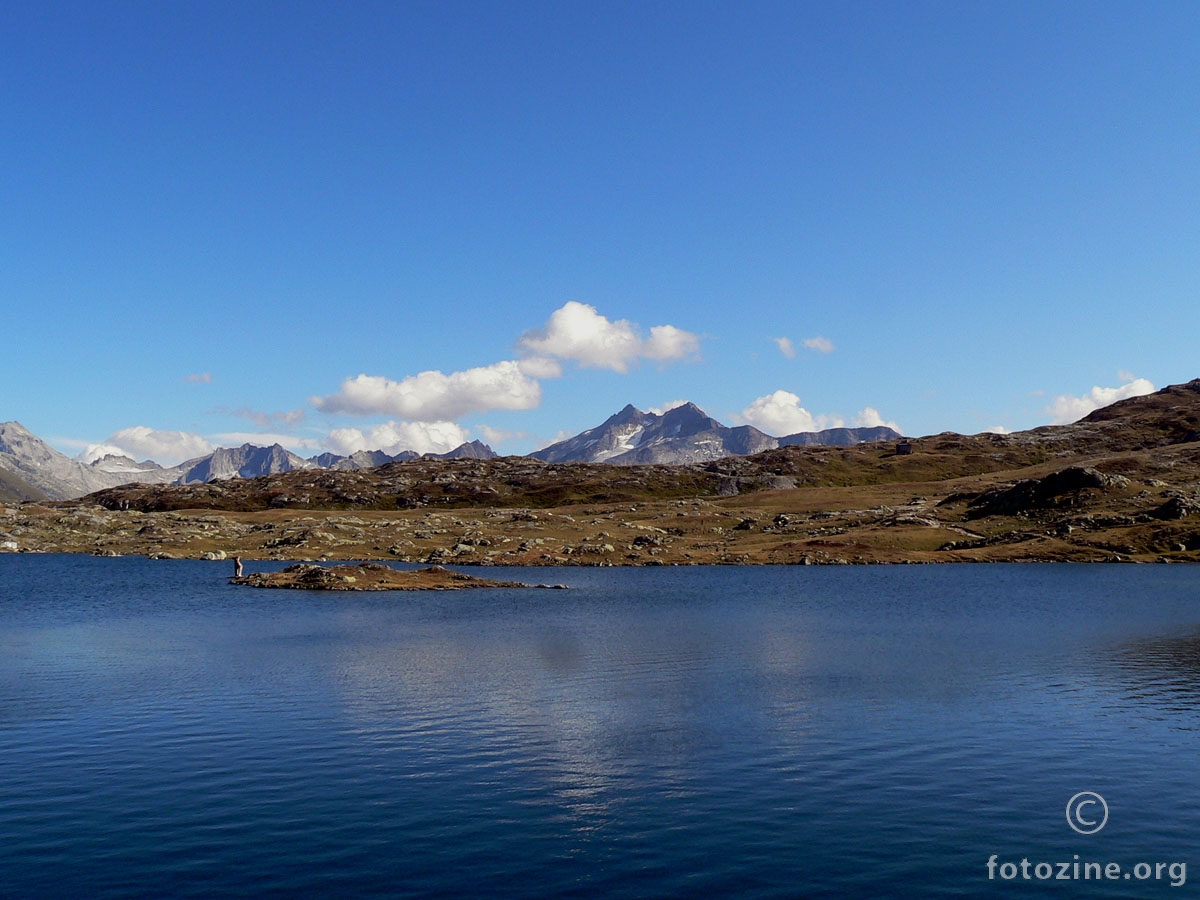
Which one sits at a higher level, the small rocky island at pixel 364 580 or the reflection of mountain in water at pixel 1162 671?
the small rocky island at pixel 364 580

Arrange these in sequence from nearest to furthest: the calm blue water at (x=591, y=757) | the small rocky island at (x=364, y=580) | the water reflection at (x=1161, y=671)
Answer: the calm blue water at (x=591, y=757) < the water reflection at (x=1161, y=671) < the small rocky island at (x=364, y=580)

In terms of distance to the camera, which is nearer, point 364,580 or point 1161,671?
point 1161,671

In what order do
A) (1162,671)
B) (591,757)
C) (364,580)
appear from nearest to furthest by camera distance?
(591,757)
(1162,671)
(364,580)

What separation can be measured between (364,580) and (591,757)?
96.6 meters

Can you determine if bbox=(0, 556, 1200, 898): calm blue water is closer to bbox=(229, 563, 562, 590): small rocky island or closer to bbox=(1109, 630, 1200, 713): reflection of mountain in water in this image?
bbox=(1109, 630, 1200, 713): reflection of mountain in water

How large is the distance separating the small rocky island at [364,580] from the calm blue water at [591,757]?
39.2 m

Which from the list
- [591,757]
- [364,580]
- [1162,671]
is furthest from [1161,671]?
[364,580]

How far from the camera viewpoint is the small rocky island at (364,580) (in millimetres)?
126375

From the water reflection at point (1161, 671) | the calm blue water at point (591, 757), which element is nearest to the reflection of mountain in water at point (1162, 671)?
the water reflection at point (1161, 671)

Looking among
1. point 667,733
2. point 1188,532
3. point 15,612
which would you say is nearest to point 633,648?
point 667,733

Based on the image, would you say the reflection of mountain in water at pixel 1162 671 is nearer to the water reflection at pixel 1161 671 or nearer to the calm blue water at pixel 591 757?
the water reflection at pixel 1161 671

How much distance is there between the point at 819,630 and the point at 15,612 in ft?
303

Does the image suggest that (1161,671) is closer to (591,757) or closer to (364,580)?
(591,757)

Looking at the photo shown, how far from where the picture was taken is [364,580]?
424ft
